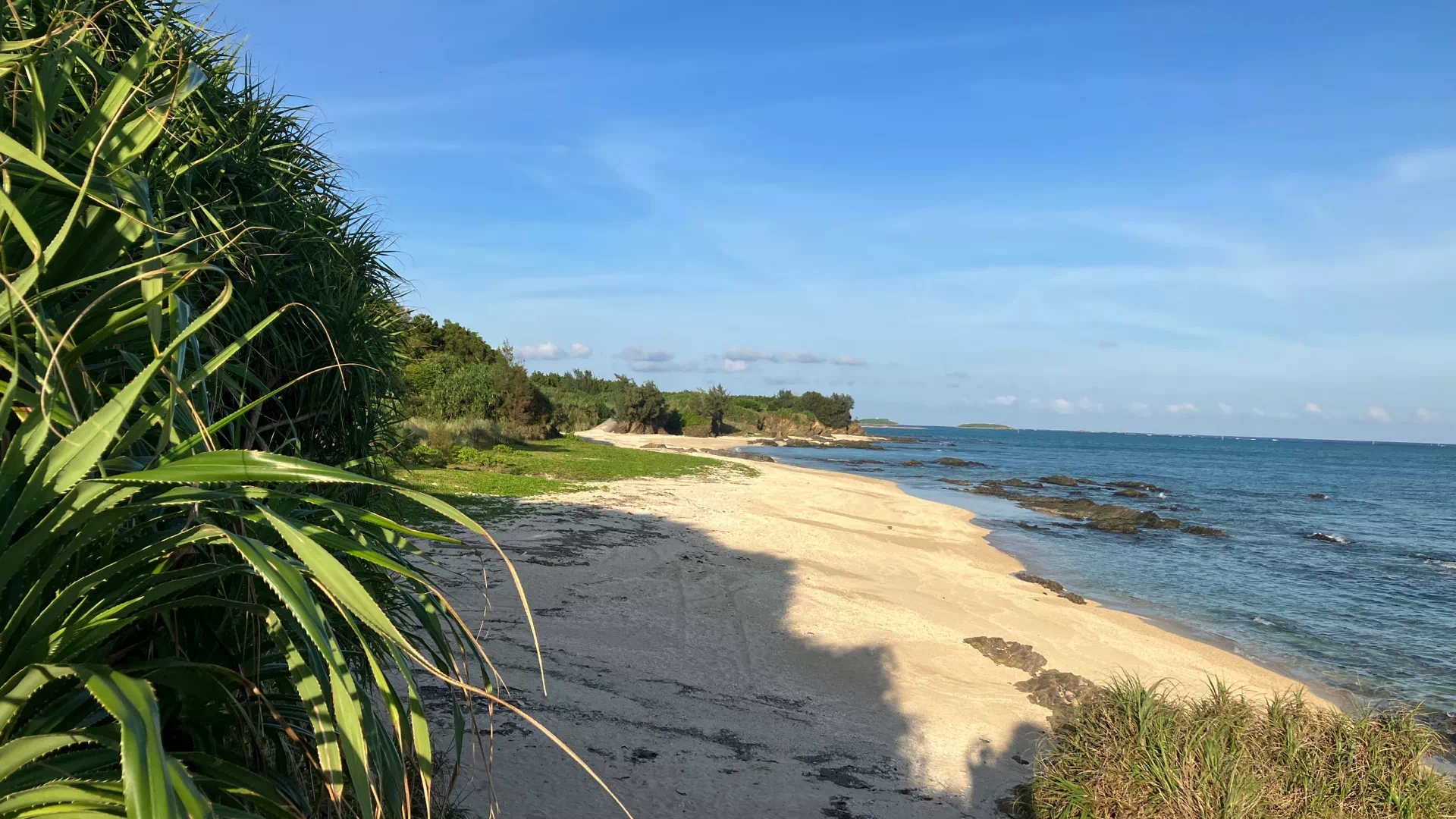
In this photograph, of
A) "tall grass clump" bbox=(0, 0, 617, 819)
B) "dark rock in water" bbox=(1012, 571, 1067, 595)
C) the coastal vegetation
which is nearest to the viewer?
"tall grass clump" bbox=(0, 0, 617, 819)

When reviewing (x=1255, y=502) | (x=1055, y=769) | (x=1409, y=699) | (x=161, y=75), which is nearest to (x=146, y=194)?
(x=161, y=75)

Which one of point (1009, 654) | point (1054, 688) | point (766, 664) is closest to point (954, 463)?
point (1009, 654)

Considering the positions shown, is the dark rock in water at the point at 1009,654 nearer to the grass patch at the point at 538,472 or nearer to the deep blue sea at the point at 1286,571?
the deep blue sea at the point at 1286,571

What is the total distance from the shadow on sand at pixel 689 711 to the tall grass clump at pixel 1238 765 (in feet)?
3.12

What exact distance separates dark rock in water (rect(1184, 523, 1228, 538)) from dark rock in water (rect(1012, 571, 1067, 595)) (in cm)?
1404

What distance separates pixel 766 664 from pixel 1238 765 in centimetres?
484

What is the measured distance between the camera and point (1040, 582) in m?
16.5

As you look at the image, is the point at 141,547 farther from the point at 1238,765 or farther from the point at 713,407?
the point at 713,407

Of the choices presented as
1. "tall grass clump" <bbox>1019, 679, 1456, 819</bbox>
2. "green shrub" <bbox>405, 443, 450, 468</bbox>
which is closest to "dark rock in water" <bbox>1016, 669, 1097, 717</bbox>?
"tall grass clump" <bbox>1019, 679, 1456, 819</bbox>

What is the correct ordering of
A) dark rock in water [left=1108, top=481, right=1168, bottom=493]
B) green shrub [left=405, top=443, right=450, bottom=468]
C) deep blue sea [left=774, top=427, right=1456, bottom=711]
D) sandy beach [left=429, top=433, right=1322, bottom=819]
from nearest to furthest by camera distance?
sandy beach [left=429, top=433, right=1322, bottom=819] < deep blue sea [left=774, top=427, right=1456, bottom=711] < green shrub [left=405, top=443, right=450, bottom=468] < dark rock in water [left=1108, top=481, right=1168, bottom=493]

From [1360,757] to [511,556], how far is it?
943cm

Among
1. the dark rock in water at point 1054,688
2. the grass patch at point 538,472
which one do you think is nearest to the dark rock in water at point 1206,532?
the grass patch at point 538,472

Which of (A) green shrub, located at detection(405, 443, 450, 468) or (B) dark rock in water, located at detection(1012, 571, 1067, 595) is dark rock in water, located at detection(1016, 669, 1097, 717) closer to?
(B) dark rock in water, located at detection(1012, 571, 1067, 595)

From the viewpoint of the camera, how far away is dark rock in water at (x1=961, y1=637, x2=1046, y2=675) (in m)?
10.1
